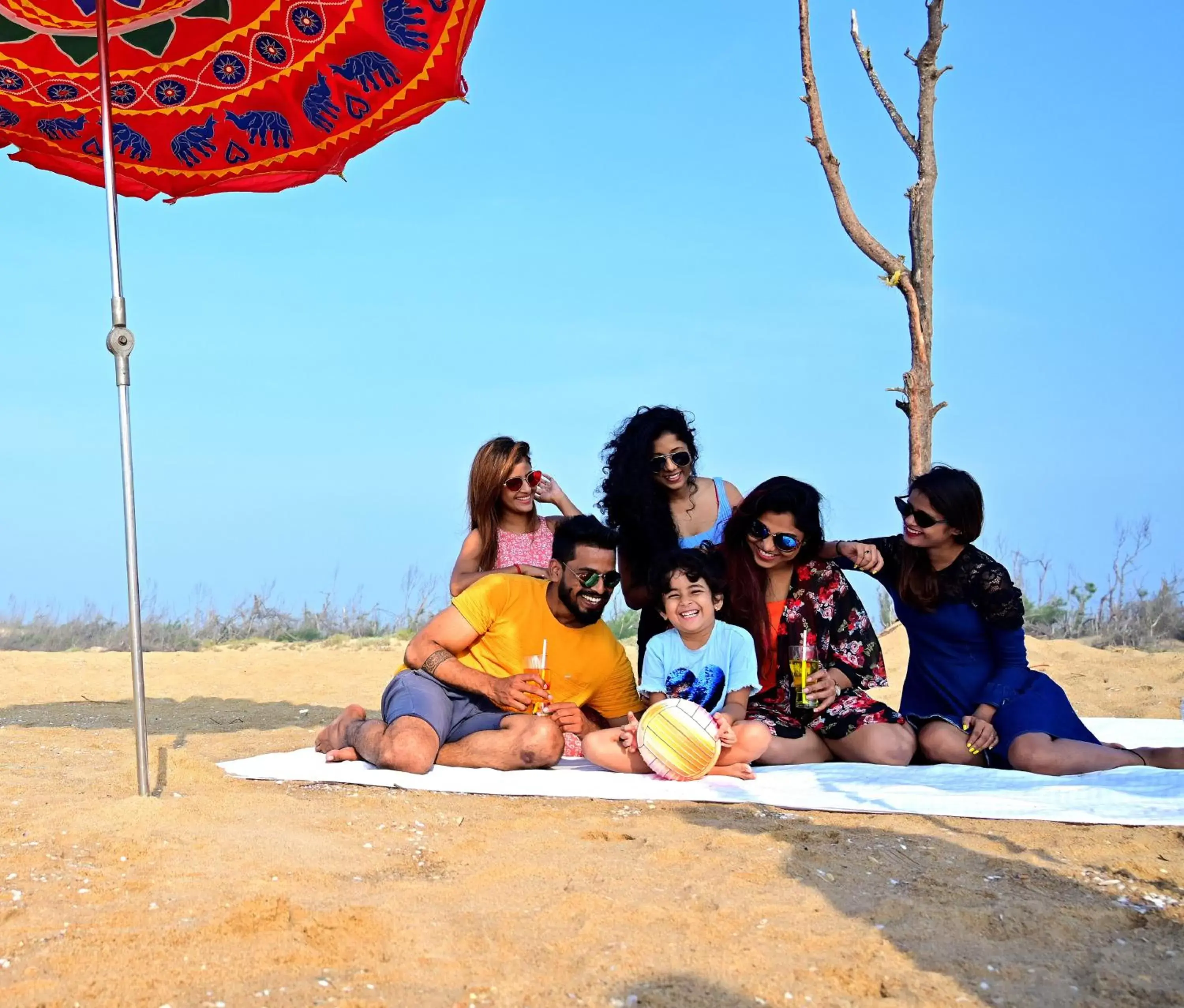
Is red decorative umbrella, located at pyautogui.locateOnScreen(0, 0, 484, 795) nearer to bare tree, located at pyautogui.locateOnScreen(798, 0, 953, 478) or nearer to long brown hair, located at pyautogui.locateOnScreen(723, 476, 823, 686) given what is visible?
long brown hair, located at pyautogui.locateOnScreen(723, 476, 823, 686)

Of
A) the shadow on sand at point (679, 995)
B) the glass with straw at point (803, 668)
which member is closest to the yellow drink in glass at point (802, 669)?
the glass with straw at point (803, 668)

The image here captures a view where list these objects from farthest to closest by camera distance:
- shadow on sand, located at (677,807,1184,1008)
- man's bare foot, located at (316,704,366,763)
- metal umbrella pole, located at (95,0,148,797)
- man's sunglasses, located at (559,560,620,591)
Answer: man's bare foot, located at (316,704,366,763) < man's sunglasses, located at (559,560,620,591) < metal umbrella pole, located at (95,0,148,797) < shadow on sand, located at (677,807,1184,1008)

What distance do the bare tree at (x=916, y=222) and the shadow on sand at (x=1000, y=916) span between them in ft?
20.8

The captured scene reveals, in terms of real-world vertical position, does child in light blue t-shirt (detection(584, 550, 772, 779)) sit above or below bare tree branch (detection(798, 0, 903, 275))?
below

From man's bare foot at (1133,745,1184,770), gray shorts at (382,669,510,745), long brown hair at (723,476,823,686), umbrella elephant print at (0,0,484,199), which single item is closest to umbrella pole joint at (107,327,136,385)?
umbrella elephant print at (0,0,484,199)

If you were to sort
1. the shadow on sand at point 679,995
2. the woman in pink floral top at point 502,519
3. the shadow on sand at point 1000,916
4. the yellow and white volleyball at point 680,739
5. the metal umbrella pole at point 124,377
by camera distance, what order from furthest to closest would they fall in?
the woman in pink floral top at point 502,519, the yellow and white volleyball at point 680,739, the metal umbrella pole at point 124,377, the shadow on sand at point 1000,916, the shadow on sand at point 679,995

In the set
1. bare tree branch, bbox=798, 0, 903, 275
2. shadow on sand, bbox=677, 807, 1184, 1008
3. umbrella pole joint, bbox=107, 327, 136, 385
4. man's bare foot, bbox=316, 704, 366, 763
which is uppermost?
bare tree branch, bbox=798, 0, 903, 275

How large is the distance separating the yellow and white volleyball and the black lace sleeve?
1.26m

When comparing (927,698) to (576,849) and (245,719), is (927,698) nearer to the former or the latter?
(576,849)

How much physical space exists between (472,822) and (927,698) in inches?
89.9

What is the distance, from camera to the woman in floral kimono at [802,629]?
5.07 metres

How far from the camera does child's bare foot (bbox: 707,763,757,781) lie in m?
4.81

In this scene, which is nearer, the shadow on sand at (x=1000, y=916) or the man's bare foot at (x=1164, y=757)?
the shadow on sand at (x=1000, y=916)

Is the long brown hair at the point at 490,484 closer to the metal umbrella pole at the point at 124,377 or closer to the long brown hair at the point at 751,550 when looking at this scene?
the long brown hair at the point at 751,550
